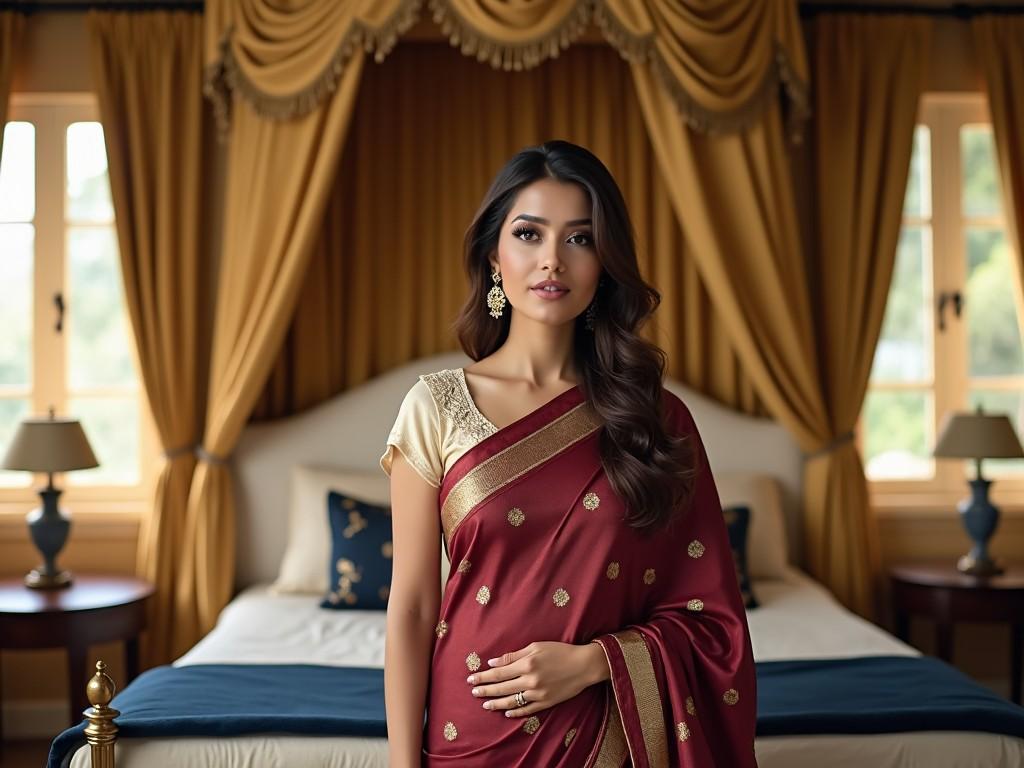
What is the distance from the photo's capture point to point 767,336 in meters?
3.90

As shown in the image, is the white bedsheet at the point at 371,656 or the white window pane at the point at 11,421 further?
the white window pane at the point at 11,421

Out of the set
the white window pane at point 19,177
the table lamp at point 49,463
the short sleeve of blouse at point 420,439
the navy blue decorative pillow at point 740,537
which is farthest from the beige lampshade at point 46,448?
the short sleeve of blouse at point 420,439

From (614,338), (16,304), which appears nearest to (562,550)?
(614,338)

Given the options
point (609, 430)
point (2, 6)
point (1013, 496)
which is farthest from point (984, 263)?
point (2, 6)

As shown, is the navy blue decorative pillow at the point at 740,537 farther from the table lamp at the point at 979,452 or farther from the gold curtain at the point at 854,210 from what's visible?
the table lamp at the point at 979,452

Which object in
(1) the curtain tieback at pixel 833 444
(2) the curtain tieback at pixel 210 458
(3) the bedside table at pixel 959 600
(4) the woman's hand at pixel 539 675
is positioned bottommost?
(3) the bedside table at pixel 959 600

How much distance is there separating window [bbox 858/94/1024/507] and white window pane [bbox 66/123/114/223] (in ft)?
9.57

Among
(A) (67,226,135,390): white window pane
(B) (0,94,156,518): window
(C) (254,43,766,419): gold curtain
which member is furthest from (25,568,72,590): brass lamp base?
(C) (254,43,766,419): gold curtain

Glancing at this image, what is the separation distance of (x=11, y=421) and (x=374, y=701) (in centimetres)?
231

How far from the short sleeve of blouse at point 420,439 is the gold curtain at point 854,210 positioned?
246 centimetres

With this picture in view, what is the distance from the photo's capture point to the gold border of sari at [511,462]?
1736mm

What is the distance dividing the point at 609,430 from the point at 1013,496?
121 inches

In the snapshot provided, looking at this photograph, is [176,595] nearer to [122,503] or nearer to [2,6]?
[122,503]

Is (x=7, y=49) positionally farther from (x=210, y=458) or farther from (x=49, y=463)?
(x=210, y=458)
